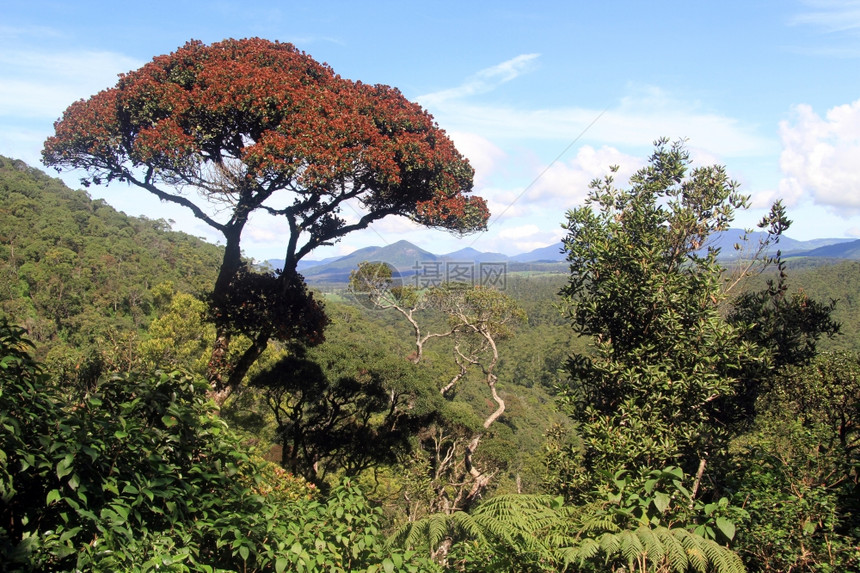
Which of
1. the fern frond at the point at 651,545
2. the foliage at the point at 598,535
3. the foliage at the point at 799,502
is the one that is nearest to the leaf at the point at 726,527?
the foliage at the point at 598,535

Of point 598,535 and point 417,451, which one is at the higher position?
point 598,535

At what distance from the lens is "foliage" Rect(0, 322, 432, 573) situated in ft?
8.10

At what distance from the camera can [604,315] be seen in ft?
18.7

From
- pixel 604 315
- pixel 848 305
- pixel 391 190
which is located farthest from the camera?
pixel 848 305

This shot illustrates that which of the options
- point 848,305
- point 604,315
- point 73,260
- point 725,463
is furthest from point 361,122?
point 848,305

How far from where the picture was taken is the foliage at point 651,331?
5043 millimetres

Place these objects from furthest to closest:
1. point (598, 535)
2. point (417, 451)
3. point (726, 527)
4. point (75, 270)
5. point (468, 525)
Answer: point (75, 270), point (417, 451), point (468, 525), point (598, 535), point (726, 527)

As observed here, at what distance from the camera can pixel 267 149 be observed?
6.78 metres

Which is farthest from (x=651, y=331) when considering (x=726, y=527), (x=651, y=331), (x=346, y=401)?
(x=346, y=401)

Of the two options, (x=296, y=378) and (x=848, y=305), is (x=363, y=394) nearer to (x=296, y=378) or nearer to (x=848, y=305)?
(x=296, y=378)

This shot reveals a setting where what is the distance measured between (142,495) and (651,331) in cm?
462

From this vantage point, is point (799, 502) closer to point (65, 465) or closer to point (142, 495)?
point (142, 495)

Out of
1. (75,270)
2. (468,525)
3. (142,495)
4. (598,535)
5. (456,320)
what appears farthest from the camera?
(75,270)

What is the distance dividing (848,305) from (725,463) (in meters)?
79.8
